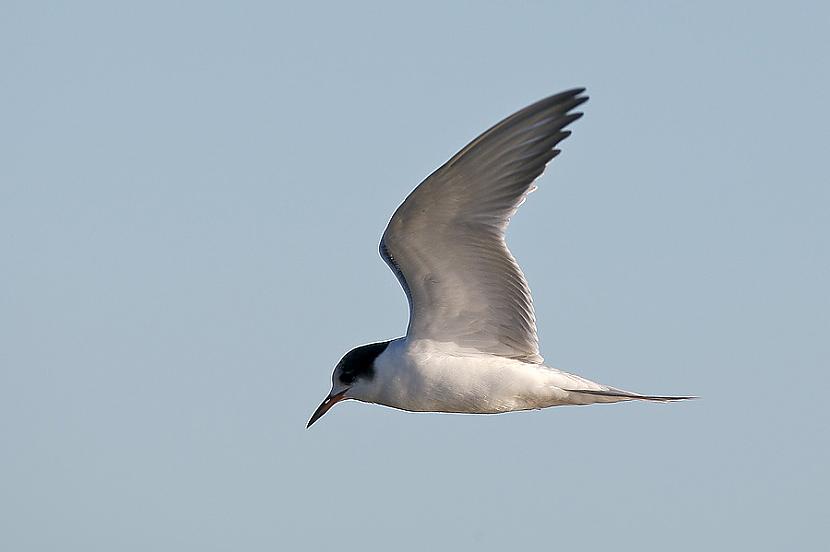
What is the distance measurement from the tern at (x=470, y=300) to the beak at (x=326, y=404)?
0.02 m

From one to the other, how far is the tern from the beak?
0.07 feet

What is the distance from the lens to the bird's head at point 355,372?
1311 centimetres

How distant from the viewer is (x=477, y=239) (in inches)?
496

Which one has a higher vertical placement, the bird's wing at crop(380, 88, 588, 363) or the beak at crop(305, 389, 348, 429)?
the bird's wing at crop(380, 88, 588, 363)

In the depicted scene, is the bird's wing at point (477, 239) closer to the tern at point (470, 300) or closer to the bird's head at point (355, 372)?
the tern at point (470, 300)

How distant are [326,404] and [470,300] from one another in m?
1.75

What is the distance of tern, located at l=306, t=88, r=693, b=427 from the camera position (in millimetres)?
12000

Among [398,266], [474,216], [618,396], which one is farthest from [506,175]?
[618,396]

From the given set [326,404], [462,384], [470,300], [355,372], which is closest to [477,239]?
[470,300]

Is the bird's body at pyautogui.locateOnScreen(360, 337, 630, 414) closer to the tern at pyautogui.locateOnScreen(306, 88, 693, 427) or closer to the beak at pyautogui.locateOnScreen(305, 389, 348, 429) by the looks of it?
the tern at pyautogui.locateOnScreen(306, 88, 693, 427)

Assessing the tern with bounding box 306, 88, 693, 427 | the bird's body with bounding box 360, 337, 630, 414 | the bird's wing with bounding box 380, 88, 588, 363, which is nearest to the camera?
the bird's wing with bounding box 380, 88, 588, 363

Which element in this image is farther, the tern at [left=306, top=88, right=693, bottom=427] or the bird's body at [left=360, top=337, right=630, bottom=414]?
the bird's body at [left=360, top=337, right=630, bottom=414]

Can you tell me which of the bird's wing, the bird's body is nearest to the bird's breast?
the bird's body

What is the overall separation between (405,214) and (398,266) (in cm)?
70
